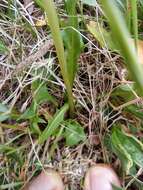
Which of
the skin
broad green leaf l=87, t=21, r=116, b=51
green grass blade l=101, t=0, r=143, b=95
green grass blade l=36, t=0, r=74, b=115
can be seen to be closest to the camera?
green grass blade l=101, t=0, r=143, b=95

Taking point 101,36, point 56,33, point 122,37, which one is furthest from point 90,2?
point 122,37

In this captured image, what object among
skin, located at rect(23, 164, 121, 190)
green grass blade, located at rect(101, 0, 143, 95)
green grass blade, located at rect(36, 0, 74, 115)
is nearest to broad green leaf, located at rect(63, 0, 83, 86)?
green grass blade, located at rect(36, 0, 74, 115)

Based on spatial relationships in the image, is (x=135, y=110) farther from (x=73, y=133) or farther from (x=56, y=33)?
(x=56, y=33)

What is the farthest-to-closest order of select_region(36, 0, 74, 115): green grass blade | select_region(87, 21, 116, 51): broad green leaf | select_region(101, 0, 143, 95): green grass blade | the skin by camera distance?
select_region(87, 21, 116, 51): broad green leaf
the skin
select_region(36, 0, 74, 115): green grass blade
select_region(101, 0, 143, 95): green grass blade

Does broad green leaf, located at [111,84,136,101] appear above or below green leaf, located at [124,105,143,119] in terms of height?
above

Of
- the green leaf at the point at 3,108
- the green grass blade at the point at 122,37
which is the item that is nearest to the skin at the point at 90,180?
the green leaf at the point at 3,108

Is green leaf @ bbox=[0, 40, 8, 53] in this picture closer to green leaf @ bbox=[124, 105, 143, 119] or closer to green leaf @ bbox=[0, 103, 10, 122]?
green leaf @ bbox=[0, 103, 10, 122]
